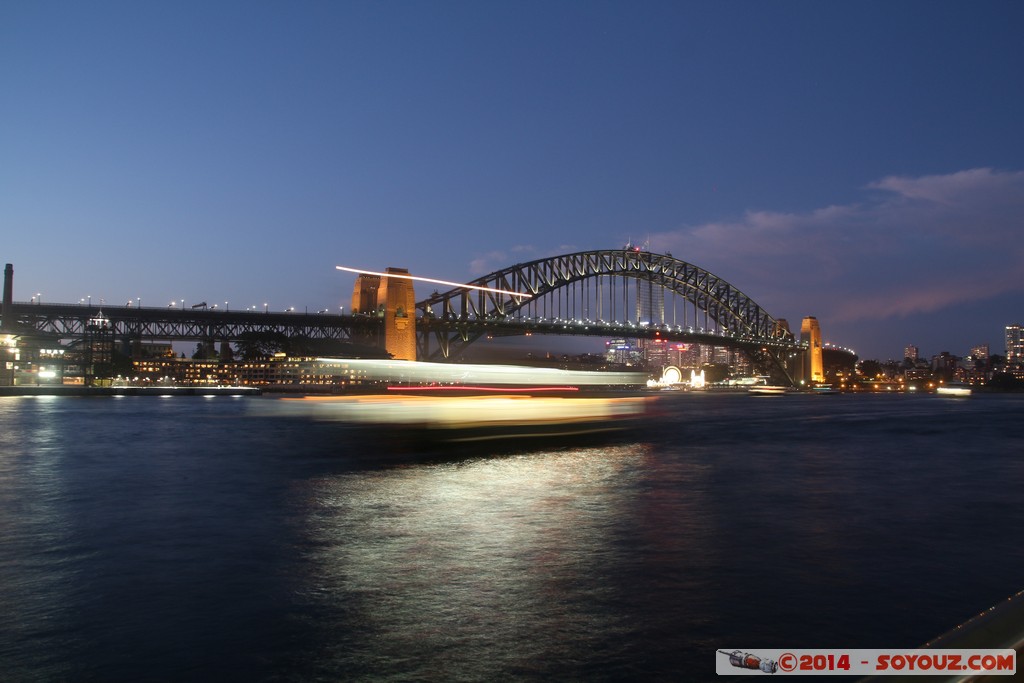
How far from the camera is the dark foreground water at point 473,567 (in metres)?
4.09

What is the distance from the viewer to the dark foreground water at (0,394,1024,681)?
13.4 ft

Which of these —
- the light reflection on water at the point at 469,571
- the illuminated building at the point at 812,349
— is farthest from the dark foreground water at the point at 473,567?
the illuminated building at the point at 812,349

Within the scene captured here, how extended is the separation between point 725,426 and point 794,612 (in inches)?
974

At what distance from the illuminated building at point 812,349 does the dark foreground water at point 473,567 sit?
108154mm

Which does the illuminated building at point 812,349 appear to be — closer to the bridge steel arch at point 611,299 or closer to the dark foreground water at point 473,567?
the bridge steel arch at point 611,299

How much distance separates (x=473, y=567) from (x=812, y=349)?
11866 centimetres

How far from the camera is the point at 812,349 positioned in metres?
116

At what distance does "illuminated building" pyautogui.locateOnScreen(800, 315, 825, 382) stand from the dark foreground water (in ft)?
355

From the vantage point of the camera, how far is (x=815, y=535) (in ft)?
24.6

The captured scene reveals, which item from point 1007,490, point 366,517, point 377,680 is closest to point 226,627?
point 377,680

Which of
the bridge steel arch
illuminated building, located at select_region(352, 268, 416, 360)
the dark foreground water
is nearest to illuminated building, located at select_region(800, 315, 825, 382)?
the bridge steel arch

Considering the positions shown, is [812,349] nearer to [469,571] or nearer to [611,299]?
[611,299]

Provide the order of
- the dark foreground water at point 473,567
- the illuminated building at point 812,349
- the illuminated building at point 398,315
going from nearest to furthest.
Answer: the dark foreground water at point 473,567
the illuminated building at point 398,315
the illuminated building at point 812,349

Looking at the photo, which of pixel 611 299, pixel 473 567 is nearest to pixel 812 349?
pixel 611 299
